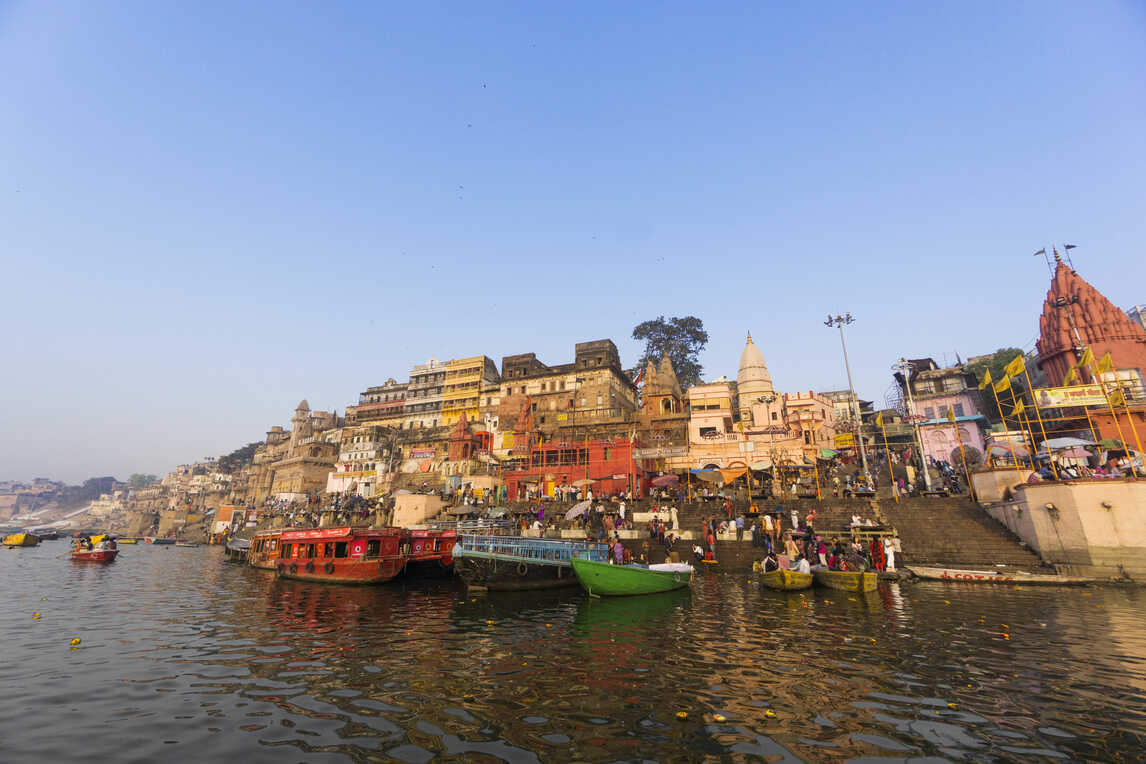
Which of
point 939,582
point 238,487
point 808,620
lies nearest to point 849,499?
point 939,582

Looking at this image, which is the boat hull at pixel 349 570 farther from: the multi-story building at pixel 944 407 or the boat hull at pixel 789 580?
the multi-story building at pixel 944 407

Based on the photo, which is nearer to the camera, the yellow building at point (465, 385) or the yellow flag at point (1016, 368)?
the yellow flag at point (1016, 368)

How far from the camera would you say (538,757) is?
565 cm

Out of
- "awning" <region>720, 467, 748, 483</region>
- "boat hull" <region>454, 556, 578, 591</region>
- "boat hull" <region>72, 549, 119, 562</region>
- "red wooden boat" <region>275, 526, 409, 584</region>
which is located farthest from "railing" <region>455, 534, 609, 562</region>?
"boat hull" <region>72, 549, 119, 562</region>

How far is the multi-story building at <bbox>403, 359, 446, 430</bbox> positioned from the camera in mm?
73000

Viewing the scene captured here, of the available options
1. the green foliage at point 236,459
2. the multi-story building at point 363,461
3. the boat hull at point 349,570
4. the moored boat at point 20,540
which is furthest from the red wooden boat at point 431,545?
the green foliage at point 236,459

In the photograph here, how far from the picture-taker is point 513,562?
20.1 meters

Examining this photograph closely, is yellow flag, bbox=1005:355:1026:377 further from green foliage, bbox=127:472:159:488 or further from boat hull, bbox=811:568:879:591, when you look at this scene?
green foliage, bbox=127:472:159:488

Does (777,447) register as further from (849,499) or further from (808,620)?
(808,620)

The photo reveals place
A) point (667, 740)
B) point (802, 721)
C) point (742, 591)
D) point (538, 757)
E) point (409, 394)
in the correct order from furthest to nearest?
point (409, 394), point (742, 591), point (802, 721), point (667, 740), point (538, 757)

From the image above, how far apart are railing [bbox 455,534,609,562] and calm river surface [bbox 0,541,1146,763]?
11.4 ft

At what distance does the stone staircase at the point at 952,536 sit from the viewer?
2272 centimetres

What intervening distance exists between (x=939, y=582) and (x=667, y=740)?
2142 cm

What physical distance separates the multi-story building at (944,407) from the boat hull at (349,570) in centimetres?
3964
